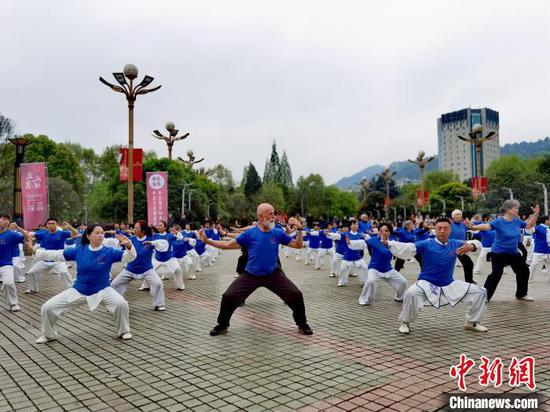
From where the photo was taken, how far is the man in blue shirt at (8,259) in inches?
331

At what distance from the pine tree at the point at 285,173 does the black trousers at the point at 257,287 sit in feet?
255

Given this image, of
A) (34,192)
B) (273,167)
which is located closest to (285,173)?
(273,167)

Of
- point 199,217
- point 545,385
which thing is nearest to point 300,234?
point 545,385

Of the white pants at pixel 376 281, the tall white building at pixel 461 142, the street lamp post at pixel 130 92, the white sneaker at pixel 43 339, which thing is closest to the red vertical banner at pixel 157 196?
the street lamp post at pixel 130 92

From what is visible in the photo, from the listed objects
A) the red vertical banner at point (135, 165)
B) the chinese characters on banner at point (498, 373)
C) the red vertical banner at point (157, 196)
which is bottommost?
the chinese characters on banner at point (498, 373)

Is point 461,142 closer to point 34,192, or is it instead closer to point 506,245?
point 34,192

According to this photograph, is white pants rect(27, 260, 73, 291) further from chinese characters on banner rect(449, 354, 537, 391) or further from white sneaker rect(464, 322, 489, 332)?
chinese characters on banner rect(449, 354, 537, 391)

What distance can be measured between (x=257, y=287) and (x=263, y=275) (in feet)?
0.64

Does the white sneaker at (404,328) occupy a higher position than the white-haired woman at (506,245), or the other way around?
the white-haired woman at (506,245)

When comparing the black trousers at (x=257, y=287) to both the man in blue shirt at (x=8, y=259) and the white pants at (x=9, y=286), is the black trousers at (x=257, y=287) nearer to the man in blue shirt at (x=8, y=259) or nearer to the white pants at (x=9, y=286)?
the man in blue shirt at (x=8, y=259)

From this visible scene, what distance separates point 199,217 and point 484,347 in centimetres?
4150

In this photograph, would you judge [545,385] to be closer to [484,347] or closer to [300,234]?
[484,347]

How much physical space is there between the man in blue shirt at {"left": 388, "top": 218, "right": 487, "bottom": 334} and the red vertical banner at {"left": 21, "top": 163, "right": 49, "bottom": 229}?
15781 mm

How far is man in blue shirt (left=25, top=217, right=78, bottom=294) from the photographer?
402 inches
